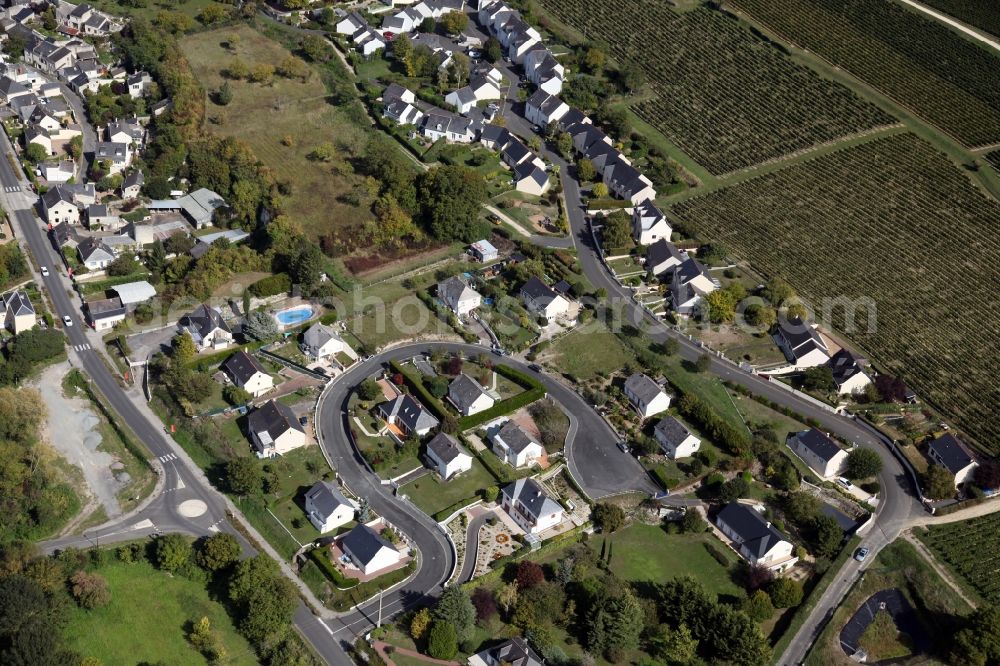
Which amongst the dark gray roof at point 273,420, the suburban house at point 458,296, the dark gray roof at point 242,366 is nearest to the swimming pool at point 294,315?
the dark gray roof at point 242,366

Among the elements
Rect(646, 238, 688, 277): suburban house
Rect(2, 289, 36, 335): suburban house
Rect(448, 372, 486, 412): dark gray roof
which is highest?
Rect(646, 238, 688, 277): suburban house

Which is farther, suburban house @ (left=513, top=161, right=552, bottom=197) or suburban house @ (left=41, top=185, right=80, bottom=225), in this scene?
suburban house @ (left=513, top=161, right=552, bottom=197)

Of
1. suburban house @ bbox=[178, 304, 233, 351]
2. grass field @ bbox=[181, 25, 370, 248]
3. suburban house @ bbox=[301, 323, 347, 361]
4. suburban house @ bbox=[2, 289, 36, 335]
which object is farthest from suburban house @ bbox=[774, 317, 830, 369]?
suburban house @ bbox=[2, 289, 36, 335]

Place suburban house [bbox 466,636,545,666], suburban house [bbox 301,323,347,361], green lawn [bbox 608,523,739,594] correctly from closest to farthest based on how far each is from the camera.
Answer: suburban house [bbox 466,636,545,666]
green lawn [bbox 608,523,739,594]
suburban house [bbox 301,323,347,361]

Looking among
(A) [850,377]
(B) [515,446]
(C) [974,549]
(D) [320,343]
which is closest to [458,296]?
(D) [320,343]

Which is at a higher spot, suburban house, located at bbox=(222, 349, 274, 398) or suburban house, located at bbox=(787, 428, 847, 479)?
suburban house, located at bbox=(787, 428, 847, 479)

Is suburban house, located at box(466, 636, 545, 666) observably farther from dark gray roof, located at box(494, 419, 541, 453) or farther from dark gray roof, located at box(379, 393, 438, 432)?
dark gray roof, located at box(379, 393, 438, 432)

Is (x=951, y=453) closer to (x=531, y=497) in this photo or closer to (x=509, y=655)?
(x=531, y=497)
